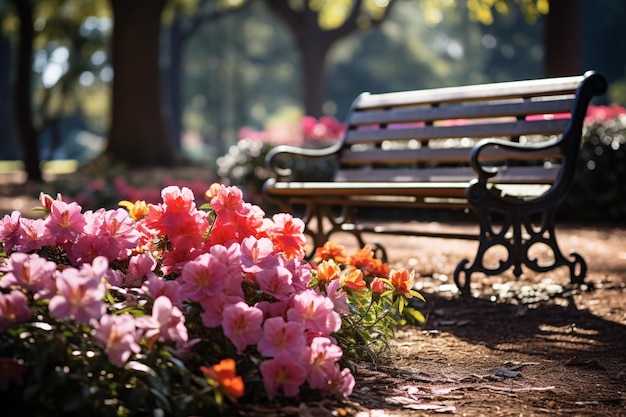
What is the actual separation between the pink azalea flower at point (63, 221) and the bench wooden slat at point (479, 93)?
10.3ft

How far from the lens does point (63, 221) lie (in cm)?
283

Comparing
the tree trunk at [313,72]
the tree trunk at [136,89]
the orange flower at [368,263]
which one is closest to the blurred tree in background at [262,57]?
the tree trunk at [313,72]

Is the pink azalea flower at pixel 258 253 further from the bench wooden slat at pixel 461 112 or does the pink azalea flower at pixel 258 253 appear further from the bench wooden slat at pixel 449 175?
the bench wooden slat at pixel 461 112

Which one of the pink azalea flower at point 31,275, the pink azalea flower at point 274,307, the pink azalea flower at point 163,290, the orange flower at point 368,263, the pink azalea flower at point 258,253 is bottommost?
the orange flower at point 368,263

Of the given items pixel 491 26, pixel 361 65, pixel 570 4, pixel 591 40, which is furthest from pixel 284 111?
pixel 570 4

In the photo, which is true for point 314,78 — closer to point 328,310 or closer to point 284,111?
point 328,310

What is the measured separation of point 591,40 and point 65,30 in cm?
3048

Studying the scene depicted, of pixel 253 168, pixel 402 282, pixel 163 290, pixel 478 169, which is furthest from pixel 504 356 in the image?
pixel 253 168

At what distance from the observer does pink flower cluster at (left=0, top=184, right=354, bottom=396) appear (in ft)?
7.22

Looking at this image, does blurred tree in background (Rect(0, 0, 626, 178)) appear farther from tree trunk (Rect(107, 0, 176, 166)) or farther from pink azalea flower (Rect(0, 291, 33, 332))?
pink azalea flower (Rect(0, 291, 33, 332))

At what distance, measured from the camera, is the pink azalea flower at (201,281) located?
2.44 meters

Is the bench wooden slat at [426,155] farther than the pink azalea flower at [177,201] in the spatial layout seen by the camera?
Yes

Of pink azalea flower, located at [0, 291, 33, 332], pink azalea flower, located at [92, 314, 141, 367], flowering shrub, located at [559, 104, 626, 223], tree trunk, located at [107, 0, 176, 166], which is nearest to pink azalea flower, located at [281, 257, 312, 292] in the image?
pink azalea flower, located at [92, 314, 141, 367]

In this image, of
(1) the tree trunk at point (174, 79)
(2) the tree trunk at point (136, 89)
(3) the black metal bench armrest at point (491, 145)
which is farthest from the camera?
(1) the tree trunk at point (174, 79)
